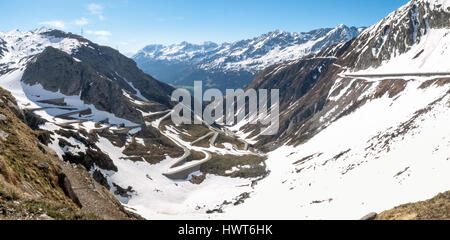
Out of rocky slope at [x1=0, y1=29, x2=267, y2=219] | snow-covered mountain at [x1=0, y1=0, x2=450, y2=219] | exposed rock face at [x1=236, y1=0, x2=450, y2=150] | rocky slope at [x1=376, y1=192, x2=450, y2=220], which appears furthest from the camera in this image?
exposed rock face at [x1=236, y1=0, x2=450, y2=150]

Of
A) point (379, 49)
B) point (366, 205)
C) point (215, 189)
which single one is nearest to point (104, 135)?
point (215, 189)

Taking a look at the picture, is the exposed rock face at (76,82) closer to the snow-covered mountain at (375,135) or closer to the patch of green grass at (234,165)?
the patch of green grass at (234,165)

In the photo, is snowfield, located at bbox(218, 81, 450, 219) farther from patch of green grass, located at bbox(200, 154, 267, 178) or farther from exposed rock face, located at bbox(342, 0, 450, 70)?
exposed rock face, located at bbox(342, 0, 450, 70)

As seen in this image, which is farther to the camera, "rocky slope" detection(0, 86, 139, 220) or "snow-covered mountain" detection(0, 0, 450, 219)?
"snow-covered mountain" detection(0, 0, 450, 219)

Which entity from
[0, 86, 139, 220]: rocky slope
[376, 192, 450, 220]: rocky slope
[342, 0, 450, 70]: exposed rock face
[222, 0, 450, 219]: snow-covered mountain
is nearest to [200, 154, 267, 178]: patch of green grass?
[222, 0, 450, 219]: snow-covered mountain

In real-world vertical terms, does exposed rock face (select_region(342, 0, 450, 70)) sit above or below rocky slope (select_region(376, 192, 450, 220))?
above

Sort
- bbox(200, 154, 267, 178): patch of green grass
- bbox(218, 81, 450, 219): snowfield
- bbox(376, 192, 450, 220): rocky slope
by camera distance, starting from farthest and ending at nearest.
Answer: bbox(200, 154, 267, 178): patch of green grass → bbox(218, 81, 450, 219): snowfield → bbox(376, 192, 450, 220): rocky slope

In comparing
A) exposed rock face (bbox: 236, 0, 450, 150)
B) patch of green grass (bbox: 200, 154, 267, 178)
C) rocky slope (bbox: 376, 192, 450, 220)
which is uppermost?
exposed rock face (bbox: 236, 0, 450, 150)

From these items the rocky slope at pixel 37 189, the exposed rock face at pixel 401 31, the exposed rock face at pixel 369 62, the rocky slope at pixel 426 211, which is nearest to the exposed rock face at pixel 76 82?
the exposed rock face at pixel 369 62

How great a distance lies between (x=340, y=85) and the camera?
161125 millimetres
